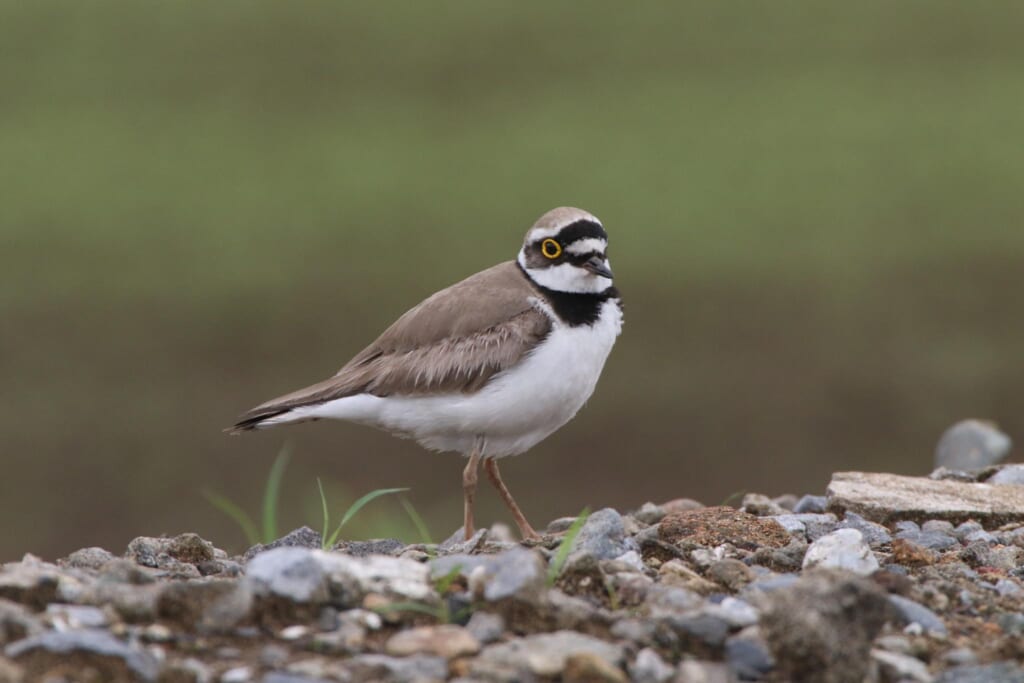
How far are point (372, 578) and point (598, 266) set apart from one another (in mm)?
2287

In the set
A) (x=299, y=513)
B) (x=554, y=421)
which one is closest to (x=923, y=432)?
(x=299, y=513)

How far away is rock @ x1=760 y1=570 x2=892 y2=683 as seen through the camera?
2992 millimetres

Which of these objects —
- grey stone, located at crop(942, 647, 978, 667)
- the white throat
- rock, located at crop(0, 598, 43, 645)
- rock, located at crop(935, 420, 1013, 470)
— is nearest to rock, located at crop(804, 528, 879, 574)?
grey stone, located at crop(942, 647, 978, 667)

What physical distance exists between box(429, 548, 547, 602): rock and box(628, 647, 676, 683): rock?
1.05 ft

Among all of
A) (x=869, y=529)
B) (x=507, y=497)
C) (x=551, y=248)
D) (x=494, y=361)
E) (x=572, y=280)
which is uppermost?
(x=551, y=248)

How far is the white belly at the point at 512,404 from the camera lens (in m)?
5.28

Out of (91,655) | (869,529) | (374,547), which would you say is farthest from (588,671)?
(869,529)

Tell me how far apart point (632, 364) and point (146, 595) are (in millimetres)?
6838

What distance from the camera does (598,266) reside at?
5453 millimetres

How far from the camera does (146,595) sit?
3.20m

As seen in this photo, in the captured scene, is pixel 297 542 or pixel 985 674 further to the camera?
pixel 297 542

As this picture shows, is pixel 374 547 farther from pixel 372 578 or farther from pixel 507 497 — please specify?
pixel 372 578

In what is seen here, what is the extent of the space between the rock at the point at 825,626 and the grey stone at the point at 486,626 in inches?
22.9

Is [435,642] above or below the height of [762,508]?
below
